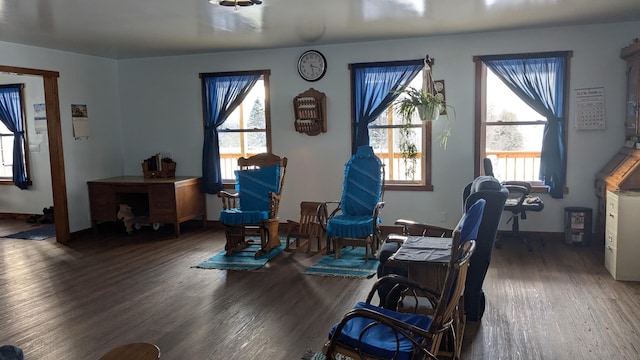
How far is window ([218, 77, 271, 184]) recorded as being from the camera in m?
7.06

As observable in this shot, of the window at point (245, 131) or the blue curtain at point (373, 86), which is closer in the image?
the blue curtain at point (373, 86)

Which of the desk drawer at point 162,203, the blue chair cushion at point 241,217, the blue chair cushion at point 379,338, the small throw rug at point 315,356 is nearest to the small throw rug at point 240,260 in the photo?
the blue chair cushion at point 241,217

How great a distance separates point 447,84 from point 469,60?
1.23 feet

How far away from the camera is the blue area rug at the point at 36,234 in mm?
7016

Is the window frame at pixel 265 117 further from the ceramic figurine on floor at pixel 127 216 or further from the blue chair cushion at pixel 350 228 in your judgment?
the blue chair cushion at pixel 350 228

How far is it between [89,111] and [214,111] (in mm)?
1752

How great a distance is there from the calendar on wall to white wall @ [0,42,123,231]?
6286mm

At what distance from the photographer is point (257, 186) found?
6.07 metres

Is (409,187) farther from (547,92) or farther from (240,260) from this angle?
(240,260)

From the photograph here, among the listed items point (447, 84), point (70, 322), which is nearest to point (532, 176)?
point (447, 84)

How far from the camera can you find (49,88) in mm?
6527

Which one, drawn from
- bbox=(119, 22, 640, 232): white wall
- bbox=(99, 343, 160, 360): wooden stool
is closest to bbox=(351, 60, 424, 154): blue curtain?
bbox=(119, 22, 640, 232): white wall

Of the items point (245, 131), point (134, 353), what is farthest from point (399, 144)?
point (134, 353)

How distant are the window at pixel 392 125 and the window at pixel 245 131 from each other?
135 centimetres
